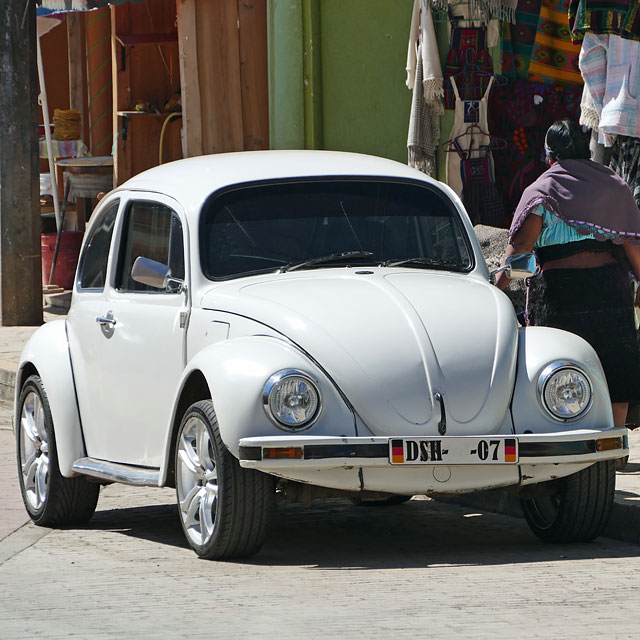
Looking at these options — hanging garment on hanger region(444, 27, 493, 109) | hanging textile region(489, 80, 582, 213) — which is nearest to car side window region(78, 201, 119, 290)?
hanging garment on hanger region(444, 27, 493, 109)

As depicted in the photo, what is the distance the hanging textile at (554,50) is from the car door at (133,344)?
5.99 m

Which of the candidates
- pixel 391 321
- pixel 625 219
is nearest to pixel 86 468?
pixel 391 321

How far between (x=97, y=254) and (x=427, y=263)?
182cm

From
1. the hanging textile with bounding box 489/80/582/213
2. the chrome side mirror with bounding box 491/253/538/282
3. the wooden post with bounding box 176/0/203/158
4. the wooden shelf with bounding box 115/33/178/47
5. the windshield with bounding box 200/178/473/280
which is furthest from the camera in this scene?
the wooden shelf with bounding box 115/33/178/47

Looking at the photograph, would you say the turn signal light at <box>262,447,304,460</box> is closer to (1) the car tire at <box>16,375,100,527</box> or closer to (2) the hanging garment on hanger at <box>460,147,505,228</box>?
(1) the car tire at <box>16,375,100,527</box>

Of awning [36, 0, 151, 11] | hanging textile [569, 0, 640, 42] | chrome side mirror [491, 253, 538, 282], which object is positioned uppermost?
awning [36, 0, 151, 11]

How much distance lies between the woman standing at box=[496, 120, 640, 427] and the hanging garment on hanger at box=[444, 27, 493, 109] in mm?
4666

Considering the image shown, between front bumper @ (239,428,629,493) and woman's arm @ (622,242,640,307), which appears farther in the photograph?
woman's arm @ (622,242,640,307)

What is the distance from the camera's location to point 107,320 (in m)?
7.37

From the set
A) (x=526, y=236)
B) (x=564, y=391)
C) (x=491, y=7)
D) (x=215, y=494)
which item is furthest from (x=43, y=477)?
(x=491, y=7)

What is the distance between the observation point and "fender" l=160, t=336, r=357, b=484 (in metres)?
5.92

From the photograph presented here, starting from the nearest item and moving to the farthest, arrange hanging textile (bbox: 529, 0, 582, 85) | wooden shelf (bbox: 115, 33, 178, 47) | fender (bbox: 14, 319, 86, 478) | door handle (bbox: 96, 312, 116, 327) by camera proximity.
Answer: door handle (bbox: 96, 312, 116, 327) < fender (bbox: 14, 319, 86, 478) < hanging textile (bbox: 529, 0, 582, 85) < wooden shelf (bbox: 115, 33, 178, 47)

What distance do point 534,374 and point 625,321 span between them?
1.80 meters

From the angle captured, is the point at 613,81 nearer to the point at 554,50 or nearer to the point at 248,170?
the point at 554,50
